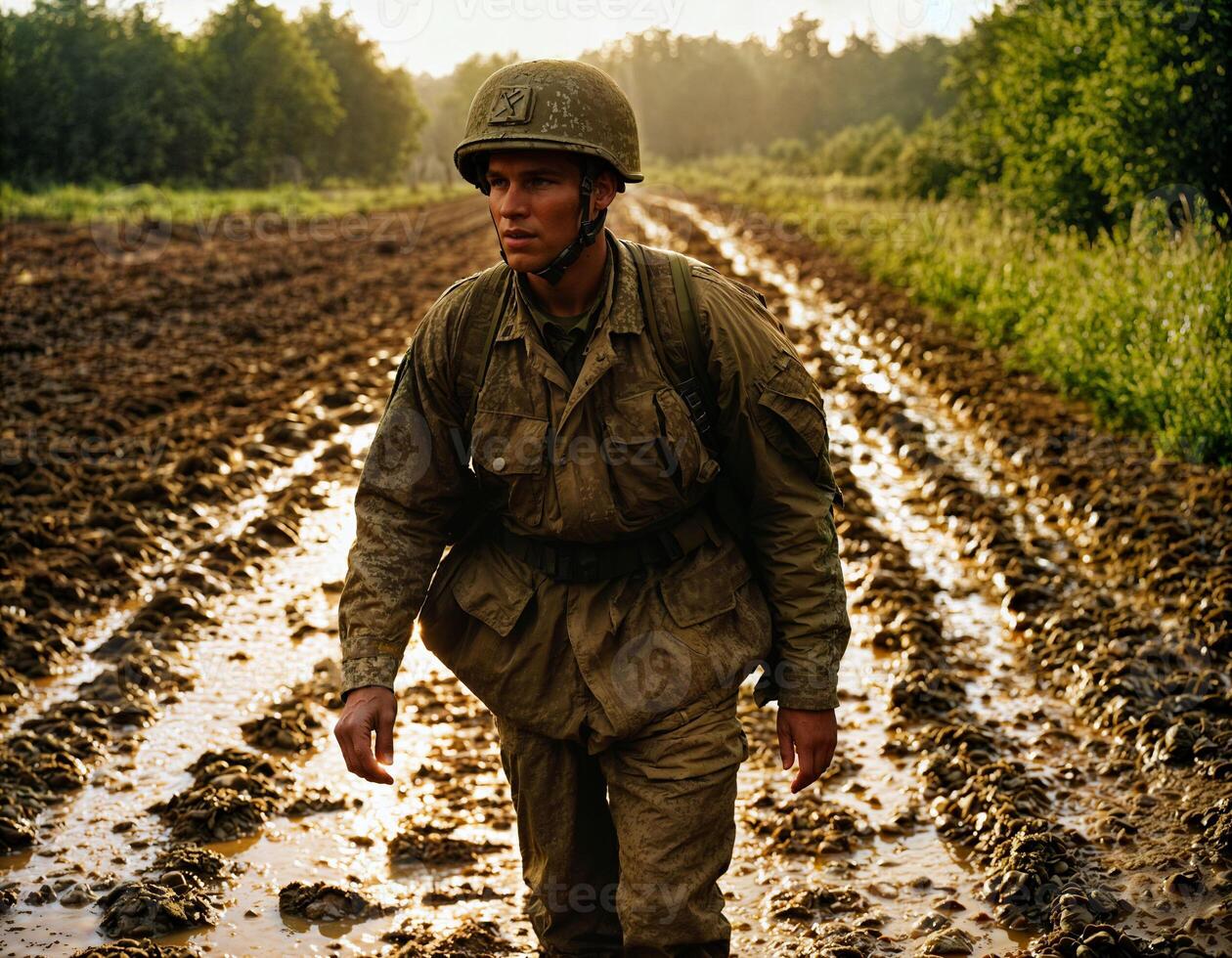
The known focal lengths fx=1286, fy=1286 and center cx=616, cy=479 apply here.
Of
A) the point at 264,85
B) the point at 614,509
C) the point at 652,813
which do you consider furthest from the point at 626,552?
the point at 264,85

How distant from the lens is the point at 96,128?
41.3 m

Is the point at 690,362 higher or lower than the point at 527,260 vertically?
lower

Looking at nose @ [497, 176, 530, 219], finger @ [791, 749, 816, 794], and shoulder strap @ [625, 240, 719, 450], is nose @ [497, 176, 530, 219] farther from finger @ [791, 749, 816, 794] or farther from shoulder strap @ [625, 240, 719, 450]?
finger @ [791, 749, 816, 794]

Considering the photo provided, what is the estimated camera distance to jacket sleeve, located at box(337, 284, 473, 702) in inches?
98.2

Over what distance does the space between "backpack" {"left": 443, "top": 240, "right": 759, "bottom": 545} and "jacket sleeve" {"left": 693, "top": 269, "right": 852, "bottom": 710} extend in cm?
3

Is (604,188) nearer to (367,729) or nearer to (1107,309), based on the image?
(367,729)

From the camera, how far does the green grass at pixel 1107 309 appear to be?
281 inches

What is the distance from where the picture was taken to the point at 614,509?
7.69 feet

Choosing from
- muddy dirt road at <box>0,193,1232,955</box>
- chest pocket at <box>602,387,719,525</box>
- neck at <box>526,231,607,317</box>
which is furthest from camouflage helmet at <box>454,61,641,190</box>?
muddy dirt road at <box>0,193,1232,955</box>

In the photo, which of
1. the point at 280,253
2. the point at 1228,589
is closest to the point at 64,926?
the point at 1228,589

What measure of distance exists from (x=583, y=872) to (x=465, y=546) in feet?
2.36

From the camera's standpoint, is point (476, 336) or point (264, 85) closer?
point (476, 336)

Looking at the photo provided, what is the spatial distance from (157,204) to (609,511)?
28.5 meters

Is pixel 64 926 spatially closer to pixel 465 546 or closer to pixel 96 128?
pixel 465 546
